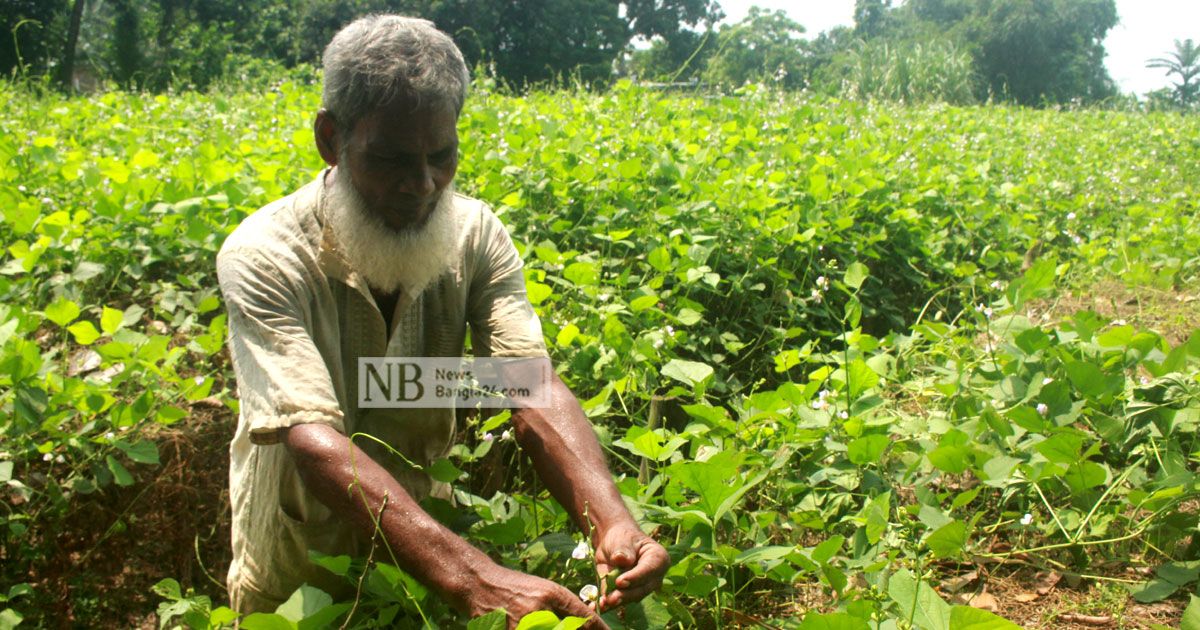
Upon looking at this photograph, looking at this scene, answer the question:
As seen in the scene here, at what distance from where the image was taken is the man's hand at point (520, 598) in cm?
152

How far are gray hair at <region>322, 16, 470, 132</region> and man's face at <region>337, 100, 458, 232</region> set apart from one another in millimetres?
21

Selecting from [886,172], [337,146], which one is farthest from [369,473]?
[886,172]

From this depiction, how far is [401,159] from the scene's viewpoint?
185cm

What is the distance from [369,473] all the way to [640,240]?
2.26 m

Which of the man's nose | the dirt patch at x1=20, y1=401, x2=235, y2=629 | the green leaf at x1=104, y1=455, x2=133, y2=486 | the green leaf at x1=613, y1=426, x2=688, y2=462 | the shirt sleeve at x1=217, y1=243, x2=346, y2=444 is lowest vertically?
the dirt patch at x1=20, y1=401, x2=235, y2=629

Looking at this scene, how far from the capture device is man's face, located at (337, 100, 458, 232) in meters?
1.81

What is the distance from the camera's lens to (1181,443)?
2.43 metres

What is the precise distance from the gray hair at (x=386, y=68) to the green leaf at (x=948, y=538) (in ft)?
3.93

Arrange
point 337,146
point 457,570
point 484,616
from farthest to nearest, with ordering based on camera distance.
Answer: point 337,146
point 457,570
point 484,616

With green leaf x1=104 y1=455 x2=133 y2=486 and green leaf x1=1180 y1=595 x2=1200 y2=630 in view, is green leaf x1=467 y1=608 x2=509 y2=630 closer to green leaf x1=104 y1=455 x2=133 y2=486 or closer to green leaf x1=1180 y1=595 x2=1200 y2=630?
green leaf x1=1180 y1=595 x2=1200 y2=630

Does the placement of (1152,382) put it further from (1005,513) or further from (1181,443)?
(1005,513)

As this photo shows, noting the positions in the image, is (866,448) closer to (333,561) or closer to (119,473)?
(333,561)

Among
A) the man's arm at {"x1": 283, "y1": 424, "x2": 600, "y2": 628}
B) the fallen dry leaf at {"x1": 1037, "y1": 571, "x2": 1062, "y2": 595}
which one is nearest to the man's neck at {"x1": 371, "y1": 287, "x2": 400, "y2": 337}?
the man's arm at {"x1": 283, "y1": 424, "x2": 600, "y2": 628}

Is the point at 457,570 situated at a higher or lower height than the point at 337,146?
lower
